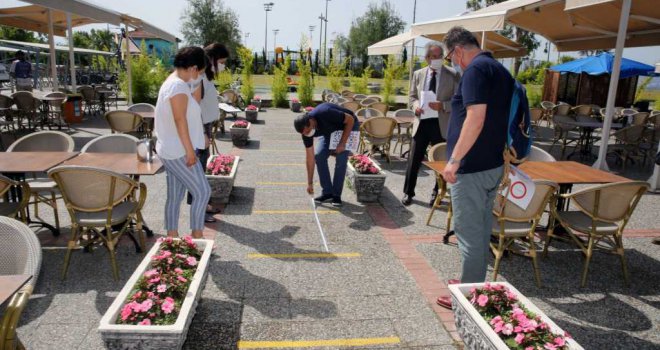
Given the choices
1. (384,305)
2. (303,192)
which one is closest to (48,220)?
(303,192)

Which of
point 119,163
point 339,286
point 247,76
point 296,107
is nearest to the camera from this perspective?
point 339,286

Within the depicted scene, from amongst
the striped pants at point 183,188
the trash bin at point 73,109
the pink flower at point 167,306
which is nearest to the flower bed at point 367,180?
the striped pants at point 183,188

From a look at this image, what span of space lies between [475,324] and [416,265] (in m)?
1.58

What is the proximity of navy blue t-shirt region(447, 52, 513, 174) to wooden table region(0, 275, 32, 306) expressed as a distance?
7.71 feet

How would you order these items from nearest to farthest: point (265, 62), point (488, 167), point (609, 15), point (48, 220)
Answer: point (488, 167) < point (48, 220) < point (609, 15) < point (265, 62)

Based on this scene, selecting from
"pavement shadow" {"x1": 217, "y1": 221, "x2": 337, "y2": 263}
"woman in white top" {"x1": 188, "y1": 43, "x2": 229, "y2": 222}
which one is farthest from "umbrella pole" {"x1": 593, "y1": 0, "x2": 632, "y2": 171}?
"woman in white top" {"x1": 188, "y1": 43, "x2": 229, "y2": 222}

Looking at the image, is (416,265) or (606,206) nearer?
(606,206)

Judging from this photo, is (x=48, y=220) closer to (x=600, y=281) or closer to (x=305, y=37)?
(x=600, y=281)

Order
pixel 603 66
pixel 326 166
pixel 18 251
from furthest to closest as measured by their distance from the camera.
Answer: pixel 603 66, pixel 326 166, pixel 18 251

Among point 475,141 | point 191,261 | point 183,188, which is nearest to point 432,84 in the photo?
point 475,141

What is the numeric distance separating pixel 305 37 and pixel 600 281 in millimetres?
18646

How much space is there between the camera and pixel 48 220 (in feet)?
15.8

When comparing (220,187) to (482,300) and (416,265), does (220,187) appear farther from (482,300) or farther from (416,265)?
(482,300)

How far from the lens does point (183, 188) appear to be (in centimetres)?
370
